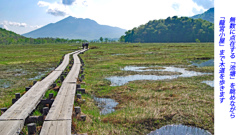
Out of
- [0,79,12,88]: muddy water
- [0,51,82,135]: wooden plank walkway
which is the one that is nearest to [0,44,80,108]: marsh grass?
[0,79,12,88]: muddy water

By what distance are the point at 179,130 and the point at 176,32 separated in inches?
5877

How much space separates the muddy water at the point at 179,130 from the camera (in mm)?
6273

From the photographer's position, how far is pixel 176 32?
148 meters

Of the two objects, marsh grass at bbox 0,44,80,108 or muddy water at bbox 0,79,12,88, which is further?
muddy water at bbox 0,79,12,88

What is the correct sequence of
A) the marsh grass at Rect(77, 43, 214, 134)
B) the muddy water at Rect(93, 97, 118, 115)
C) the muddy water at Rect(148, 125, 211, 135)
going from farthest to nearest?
the muddy water at Rect(93, 97, 118, 115) < the marsh grass at Rect(77, 43, 214, 134) < the muddy water at Rect(148, 125, 211, 135)

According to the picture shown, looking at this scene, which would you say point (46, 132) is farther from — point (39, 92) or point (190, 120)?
point (190, 120)

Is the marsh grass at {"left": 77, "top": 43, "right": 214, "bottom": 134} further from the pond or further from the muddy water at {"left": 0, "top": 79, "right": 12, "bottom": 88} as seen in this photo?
the muddy water at {"left": 0, "top": 79, "right": 12, "bottom": 88}

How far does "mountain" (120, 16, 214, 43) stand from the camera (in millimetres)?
133962

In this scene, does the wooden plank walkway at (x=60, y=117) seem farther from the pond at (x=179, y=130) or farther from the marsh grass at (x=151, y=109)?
the pond at (x=179, y=130)

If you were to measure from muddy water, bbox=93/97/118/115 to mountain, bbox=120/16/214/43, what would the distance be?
431 feet

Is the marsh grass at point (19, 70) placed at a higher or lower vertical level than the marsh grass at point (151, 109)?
higher

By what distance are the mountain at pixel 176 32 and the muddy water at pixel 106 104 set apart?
431 feet

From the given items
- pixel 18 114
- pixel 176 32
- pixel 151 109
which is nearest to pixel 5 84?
pixel 18 114

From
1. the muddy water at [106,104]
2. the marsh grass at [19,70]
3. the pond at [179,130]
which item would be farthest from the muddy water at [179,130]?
the marsh grass at [19,70]
